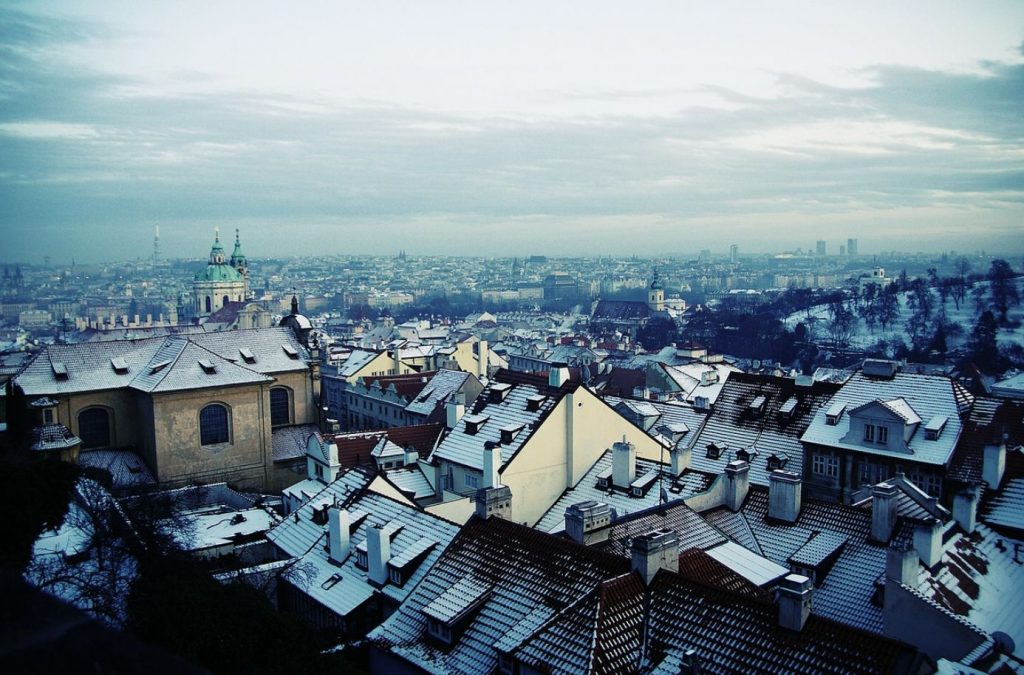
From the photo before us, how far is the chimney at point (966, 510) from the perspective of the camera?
22.5m

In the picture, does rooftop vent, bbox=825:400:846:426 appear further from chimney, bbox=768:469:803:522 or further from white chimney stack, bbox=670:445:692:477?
chimney, bbox=768:469:803:522

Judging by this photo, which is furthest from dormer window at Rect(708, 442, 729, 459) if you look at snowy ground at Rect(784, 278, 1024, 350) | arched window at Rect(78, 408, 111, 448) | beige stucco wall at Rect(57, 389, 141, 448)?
snowy ground at Rect(784, 278, 1024, 350)

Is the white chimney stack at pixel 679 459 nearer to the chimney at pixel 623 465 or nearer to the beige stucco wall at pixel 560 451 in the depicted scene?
the chimney at pixel 623 465

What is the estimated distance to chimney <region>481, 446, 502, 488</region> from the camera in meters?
25.7

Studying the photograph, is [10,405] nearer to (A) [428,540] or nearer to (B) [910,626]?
(A) [428,540]

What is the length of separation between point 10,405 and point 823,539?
37935mm

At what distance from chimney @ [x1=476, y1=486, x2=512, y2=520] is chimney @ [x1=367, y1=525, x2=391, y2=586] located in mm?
2496

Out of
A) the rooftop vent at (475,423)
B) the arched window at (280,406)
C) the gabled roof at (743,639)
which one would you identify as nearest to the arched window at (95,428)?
the arched window at (280,406)

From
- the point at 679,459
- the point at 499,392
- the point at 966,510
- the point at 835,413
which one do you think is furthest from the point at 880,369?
the point at 499,392

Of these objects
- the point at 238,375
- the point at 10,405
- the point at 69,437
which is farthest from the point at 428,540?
the point at 10,405

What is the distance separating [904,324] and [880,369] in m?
104

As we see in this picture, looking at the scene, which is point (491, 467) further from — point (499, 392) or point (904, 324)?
point (904, 324)

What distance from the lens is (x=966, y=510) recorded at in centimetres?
2255

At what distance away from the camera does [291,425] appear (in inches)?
1922
